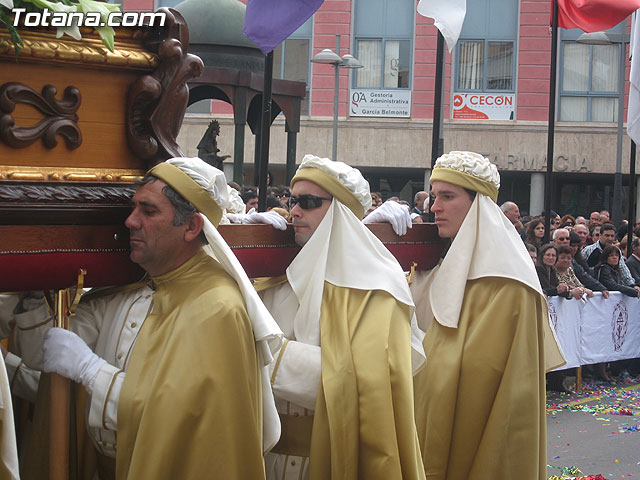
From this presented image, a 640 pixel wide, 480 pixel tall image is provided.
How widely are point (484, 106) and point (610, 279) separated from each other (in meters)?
15.0

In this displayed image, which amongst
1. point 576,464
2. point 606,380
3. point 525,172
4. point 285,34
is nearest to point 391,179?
point 525,172

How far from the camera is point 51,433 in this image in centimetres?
335

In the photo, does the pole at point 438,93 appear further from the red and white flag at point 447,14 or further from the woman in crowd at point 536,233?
the woman in crowd at point 536,233

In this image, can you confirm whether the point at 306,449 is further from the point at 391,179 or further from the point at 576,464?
the point at 391,179

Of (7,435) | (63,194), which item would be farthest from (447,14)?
(7,435)

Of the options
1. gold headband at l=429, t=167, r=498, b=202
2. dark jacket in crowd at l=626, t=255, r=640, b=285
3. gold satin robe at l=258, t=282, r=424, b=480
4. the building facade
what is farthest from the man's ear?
Answer: the building facade

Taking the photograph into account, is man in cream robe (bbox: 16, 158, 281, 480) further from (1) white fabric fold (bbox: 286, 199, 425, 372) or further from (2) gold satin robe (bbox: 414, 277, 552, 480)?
(2) gold satin robe (bbox: 414, 277, 552, 480)

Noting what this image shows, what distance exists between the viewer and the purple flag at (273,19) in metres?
5.82

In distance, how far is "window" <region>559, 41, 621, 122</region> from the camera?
87.2 ft

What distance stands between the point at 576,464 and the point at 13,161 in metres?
5.89

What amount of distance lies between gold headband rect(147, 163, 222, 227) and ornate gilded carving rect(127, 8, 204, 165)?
0.15 metres

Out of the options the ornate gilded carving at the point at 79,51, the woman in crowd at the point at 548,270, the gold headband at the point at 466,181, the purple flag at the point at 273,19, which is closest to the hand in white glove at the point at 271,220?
the ornate gilded carving at the point at 79,51

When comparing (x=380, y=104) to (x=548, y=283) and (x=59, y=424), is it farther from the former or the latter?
(x=59, y=424)

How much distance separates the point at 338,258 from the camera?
4414mm
